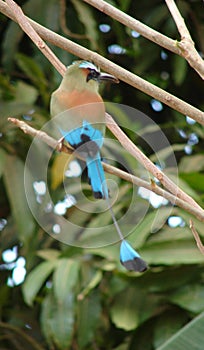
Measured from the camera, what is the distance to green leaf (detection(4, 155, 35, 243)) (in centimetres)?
250

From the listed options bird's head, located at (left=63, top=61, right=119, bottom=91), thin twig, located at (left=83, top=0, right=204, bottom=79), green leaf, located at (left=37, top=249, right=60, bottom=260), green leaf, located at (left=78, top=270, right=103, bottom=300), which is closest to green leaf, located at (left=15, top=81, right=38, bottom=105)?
green leaf, located at (left=37, top=249, right=60, bottom=260)

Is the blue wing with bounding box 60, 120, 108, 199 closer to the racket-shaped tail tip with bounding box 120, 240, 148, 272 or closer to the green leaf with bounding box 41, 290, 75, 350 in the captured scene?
the racket-shaped tail tip with bounding box 120, 240, 148, 272

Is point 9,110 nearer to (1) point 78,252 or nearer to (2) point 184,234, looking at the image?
(1) point 78,252

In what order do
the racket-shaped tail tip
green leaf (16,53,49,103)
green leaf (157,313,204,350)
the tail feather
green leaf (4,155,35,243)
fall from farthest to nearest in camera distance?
green leaf (16,53,49,103), green leaf (4,155,35,243), green leaf (157,313,204,350), the tail feather, the racket-shaped tail tip

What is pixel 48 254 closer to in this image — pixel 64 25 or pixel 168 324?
pixel 168 324

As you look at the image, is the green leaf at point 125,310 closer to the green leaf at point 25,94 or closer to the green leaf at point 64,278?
the green leaf at point 64,278

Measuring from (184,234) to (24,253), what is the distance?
0.62m

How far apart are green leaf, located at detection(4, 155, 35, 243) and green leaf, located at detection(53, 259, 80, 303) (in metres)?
0.18

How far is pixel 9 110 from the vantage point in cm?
259

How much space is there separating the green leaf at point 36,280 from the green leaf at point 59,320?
→ 0.25 ft

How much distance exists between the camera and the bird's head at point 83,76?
1.42 meters

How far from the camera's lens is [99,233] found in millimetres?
2346

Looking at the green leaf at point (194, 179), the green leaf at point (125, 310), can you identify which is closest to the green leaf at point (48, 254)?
the green leaf at point (125, 310)

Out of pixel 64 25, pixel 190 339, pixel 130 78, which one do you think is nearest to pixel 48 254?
pixel 64 25
